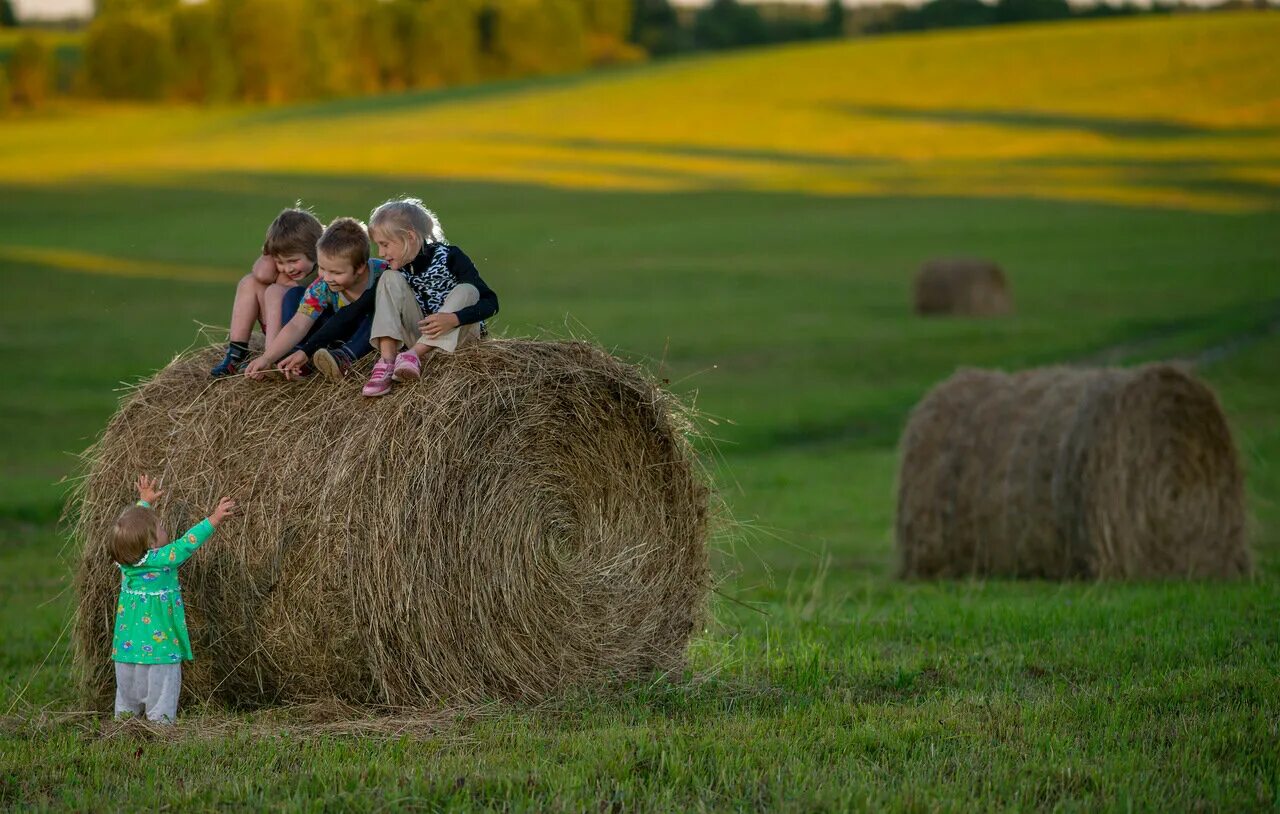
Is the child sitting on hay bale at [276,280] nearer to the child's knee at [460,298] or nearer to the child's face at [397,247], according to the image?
the child's face at [397,247]

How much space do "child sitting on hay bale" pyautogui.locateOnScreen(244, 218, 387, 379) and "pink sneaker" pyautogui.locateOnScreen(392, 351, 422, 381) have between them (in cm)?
35

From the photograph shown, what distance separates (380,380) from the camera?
7.40 metres

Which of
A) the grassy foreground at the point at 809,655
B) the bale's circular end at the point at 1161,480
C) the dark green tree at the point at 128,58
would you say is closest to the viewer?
the grassy foreground at the point at 809,655

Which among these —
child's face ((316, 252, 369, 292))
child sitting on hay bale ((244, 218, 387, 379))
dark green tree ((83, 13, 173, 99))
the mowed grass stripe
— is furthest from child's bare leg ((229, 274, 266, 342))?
dark green tree ((83, 13, 173, 99))

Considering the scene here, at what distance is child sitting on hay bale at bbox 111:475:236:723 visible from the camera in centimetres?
717

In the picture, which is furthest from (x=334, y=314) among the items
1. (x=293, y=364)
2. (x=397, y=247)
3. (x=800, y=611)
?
(x=800, y=611)

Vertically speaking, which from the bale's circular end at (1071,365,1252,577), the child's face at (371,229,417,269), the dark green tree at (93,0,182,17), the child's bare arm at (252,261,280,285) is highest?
the dark green tree at (93,0,182,17)

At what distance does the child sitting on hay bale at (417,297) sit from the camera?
7.49 metres

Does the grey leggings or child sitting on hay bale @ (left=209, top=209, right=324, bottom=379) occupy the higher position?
child sitting on hay bale @ (left=209, top=209, right=324, bottom=379)

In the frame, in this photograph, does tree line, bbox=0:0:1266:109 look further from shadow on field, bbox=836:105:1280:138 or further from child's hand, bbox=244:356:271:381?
child's hand, bbox=244:356:271:381

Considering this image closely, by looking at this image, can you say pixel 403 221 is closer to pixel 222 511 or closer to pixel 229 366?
pixel 229 366

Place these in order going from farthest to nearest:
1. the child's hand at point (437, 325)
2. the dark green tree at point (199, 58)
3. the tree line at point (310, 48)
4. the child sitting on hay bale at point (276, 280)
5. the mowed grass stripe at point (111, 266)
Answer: the dark green tree at point (199, 58) → the tree line at point (310, 48) → the mowed grass stripe at point (111, 266) → the child sitting on hay bale at point (276, 280) → the child's hand at point (437, 325)

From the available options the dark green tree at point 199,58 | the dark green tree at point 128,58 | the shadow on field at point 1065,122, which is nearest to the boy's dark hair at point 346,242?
the shadow on field at point 1065,122

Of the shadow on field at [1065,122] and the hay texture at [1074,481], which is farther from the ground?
the shadow on field at [1065,122]
